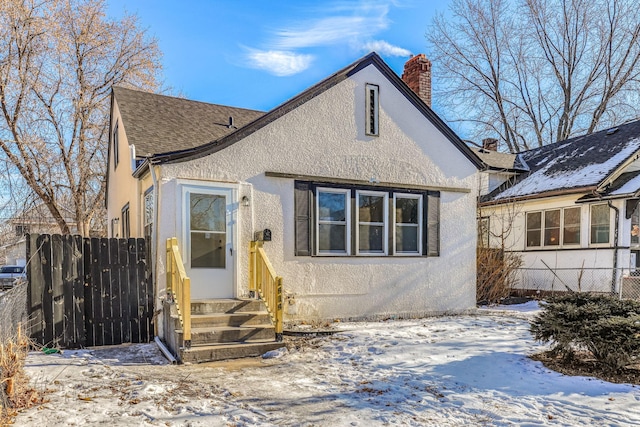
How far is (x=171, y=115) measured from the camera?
10.5 m

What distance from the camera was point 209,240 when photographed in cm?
772

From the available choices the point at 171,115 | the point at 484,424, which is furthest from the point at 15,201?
the point at 484,424

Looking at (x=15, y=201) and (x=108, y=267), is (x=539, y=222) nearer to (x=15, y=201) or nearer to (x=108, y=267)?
(x=108, y=267)

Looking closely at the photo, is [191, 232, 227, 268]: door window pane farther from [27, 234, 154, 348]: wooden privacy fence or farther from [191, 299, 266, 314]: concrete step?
[27, 234, 154, 348]: wooden privacy fence

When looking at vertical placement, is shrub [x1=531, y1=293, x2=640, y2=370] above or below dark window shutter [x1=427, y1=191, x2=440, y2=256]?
below

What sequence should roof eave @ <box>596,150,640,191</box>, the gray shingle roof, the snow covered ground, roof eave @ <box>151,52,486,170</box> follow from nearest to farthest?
the snow covered ground, roof eave @ <box>151,52,486,170</box>, the gray shingle roof, roof eave @ <box>596,150,640,191</box>

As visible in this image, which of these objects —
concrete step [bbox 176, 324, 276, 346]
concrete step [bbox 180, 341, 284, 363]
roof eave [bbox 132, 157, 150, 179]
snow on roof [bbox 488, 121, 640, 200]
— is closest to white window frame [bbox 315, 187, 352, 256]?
concrete step [bbox 176, 324, 276, 346]

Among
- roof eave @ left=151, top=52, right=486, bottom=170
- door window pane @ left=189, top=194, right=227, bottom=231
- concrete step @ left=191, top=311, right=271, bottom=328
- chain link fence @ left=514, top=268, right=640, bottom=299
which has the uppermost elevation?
roof eave @ left=151, top=52, right=486, bottom=170

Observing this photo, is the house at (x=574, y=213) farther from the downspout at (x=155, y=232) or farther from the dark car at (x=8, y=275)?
the dark car at (x=8, y=275)

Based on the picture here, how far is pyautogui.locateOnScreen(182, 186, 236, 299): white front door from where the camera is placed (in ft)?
24.7

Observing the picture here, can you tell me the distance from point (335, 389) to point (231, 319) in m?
2.57

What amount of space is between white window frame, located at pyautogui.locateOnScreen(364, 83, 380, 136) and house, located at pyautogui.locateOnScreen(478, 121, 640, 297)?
7.00 m

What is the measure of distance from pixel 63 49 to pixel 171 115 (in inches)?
409

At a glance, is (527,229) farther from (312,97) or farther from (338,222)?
(312,97)
